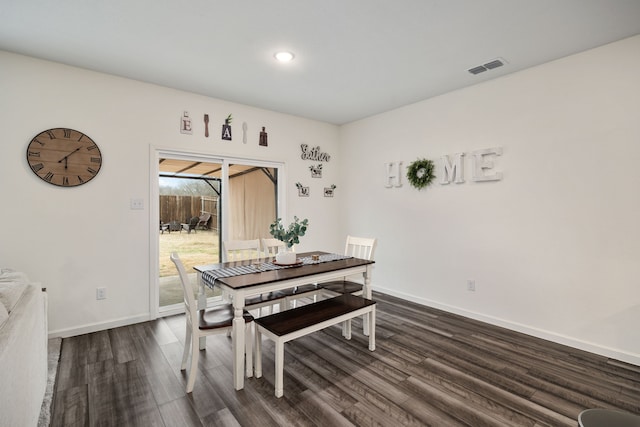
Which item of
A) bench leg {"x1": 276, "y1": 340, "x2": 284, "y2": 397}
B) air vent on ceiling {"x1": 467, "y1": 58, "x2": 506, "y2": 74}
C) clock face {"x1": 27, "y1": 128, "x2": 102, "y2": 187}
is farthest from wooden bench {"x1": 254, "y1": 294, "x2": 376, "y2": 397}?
air vent on ceiling {"x1": 467, "y1": 58, "x2": 506, "y2": 74}

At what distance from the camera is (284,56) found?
2.80 meters

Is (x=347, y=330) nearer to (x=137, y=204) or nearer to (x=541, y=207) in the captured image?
(x=541, y=207)

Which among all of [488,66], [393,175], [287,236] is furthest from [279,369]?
[488,66]

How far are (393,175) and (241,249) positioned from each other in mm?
2356

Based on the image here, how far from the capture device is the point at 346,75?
10.6ft

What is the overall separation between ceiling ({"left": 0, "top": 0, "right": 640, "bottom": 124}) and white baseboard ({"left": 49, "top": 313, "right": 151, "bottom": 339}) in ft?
8.40

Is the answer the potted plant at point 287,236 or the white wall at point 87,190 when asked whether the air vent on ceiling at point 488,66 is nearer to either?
the potted plant at point 287,236

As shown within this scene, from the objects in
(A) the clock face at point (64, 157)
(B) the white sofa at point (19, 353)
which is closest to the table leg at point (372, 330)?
(B) the white sofa at point (19, 353)

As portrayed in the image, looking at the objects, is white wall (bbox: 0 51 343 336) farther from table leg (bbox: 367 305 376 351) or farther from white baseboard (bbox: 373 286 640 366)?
white baseboard (bbox: 373 286 640 366)

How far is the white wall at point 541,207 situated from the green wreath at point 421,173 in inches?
4.8

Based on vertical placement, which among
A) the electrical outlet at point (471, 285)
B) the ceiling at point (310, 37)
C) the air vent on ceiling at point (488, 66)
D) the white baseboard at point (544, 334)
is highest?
the air vent on ceiling at point (488, 66)

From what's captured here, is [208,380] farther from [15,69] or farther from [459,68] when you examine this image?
[459,68]

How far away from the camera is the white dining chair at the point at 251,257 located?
2705 mm

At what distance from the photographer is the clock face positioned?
2.83 meters
